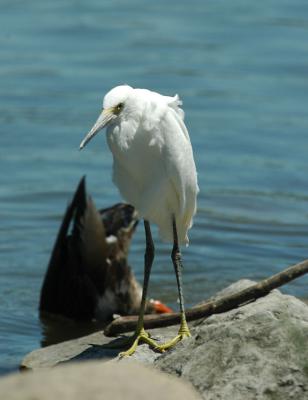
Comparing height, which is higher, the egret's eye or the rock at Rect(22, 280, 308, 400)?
the egret's eye

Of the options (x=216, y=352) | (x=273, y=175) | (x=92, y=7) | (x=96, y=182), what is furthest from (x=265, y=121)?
(x=216, y=352)

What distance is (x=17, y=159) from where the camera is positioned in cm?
1370

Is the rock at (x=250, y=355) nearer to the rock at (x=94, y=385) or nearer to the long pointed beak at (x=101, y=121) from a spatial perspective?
the long pointed beak at (x=101, y=121)

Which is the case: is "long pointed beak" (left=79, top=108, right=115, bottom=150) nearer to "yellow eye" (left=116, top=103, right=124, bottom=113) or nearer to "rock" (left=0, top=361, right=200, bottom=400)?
"yellow eye" (left=116, top=103, right=124, bottom=113)

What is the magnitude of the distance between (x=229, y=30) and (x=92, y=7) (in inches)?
108

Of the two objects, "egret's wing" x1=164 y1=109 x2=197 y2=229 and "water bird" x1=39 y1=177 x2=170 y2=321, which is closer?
"egret's wing" x1=164 y1=109 x2=197 y2=229

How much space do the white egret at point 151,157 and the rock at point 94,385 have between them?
9.33 ft

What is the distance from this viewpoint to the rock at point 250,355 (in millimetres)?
6047

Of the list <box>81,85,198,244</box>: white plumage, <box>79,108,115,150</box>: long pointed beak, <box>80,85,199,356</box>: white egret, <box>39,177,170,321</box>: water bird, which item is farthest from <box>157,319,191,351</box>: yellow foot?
<box>39,177,170,321</box>: water bird

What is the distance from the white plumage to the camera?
7148 mm

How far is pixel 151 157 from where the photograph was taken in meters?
7.36

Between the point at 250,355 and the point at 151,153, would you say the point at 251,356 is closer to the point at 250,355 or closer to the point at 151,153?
the point at 250,355

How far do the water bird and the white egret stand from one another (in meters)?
2.19

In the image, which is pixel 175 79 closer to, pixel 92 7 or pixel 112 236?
pixel 92 7
